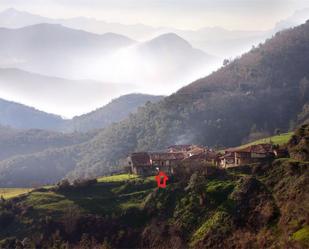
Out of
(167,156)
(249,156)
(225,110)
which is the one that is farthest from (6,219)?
(225,110)

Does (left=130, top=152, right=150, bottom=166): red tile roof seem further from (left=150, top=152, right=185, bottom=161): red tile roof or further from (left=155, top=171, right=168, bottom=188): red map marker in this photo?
(left=155, top=171, right=168, bottom=188): red map marker

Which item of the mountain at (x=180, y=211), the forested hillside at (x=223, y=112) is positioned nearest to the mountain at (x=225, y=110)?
the forested hillside at (x=223, y=112)

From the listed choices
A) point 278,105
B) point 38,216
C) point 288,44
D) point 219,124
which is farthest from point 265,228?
→ point 288,44

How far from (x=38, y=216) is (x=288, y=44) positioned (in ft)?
390

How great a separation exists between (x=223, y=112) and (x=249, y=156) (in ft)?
230

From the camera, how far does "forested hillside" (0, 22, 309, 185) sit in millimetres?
132750

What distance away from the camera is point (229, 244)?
5559cm

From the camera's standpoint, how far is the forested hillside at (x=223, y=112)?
436ft

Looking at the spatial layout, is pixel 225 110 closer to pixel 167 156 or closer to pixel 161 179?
pixel 167 156

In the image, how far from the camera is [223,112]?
5468 inches

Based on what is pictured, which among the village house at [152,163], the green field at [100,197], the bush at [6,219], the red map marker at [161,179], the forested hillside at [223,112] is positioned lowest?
the bush at [6,219]

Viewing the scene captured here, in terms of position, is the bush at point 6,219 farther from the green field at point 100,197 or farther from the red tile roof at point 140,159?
the red tile roof at point 140,159

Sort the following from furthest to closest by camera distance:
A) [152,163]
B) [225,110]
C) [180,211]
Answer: [225,110]
[152,163]
[180,211]

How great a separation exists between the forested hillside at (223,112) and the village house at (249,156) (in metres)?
52.7
